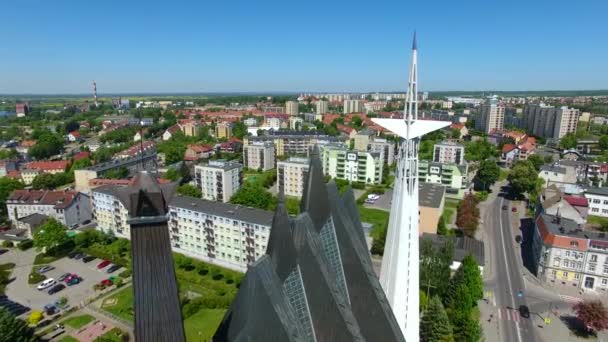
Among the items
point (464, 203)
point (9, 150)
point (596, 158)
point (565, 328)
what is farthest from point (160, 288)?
point (9, 150)

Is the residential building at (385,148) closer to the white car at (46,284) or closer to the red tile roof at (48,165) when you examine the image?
the white car at (46,284)

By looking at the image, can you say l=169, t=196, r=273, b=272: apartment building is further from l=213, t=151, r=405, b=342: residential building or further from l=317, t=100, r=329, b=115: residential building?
l=317, t=100, r=329, b=115: residential building

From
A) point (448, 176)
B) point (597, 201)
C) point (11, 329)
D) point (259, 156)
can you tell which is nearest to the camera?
point (11, 329)

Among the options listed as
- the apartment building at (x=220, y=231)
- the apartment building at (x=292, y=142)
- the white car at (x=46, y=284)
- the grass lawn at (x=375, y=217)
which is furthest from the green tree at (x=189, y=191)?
the apartment building at (x=292, y=142)

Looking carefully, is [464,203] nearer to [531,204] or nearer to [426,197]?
[426,197]

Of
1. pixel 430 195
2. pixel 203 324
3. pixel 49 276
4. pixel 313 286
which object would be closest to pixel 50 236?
pixel 49 276

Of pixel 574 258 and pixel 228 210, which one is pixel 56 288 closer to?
pixel 228 210
